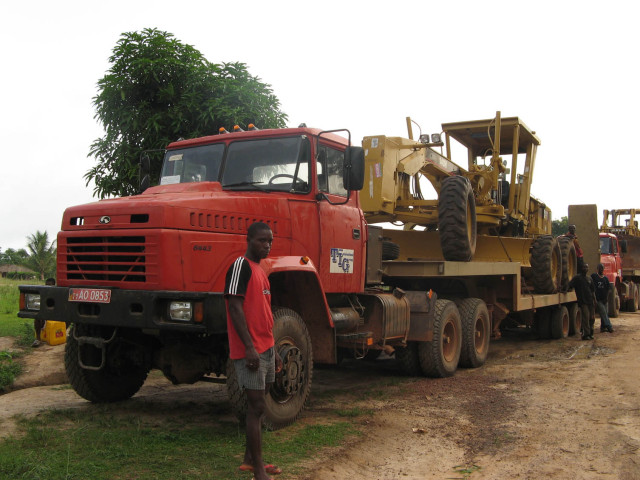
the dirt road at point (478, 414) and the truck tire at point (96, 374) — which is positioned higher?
the truck tire at point (96, 374)

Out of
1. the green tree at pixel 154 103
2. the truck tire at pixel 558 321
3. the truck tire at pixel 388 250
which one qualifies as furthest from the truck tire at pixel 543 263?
the green tree at pixel 154 103

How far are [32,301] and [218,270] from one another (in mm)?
1872

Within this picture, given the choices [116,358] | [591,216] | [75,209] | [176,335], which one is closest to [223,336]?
[176,335]

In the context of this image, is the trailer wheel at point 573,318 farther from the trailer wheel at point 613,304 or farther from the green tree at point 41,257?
the green tree at point 41,257

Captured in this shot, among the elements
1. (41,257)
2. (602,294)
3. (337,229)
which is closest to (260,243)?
(337,229)

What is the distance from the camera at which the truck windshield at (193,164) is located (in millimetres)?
6414

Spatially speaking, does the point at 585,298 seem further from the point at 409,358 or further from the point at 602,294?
the point at 409,358

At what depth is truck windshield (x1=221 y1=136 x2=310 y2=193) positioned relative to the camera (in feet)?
20.4

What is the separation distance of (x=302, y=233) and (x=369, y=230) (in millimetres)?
1423

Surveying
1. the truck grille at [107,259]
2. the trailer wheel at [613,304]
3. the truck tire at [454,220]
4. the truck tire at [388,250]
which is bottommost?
the trailer wheel at [613,304]

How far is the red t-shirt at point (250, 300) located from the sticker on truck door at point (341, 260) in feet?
7.94

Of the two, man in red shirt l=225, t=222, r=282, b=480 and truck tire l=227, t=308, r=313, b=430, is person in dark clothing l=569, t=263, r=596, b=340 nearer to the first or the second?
truck tire l=227, t=308, r=313, b=430

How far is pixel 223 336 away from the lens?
535 cm

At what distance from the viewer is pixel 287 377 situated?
18.0 feet
